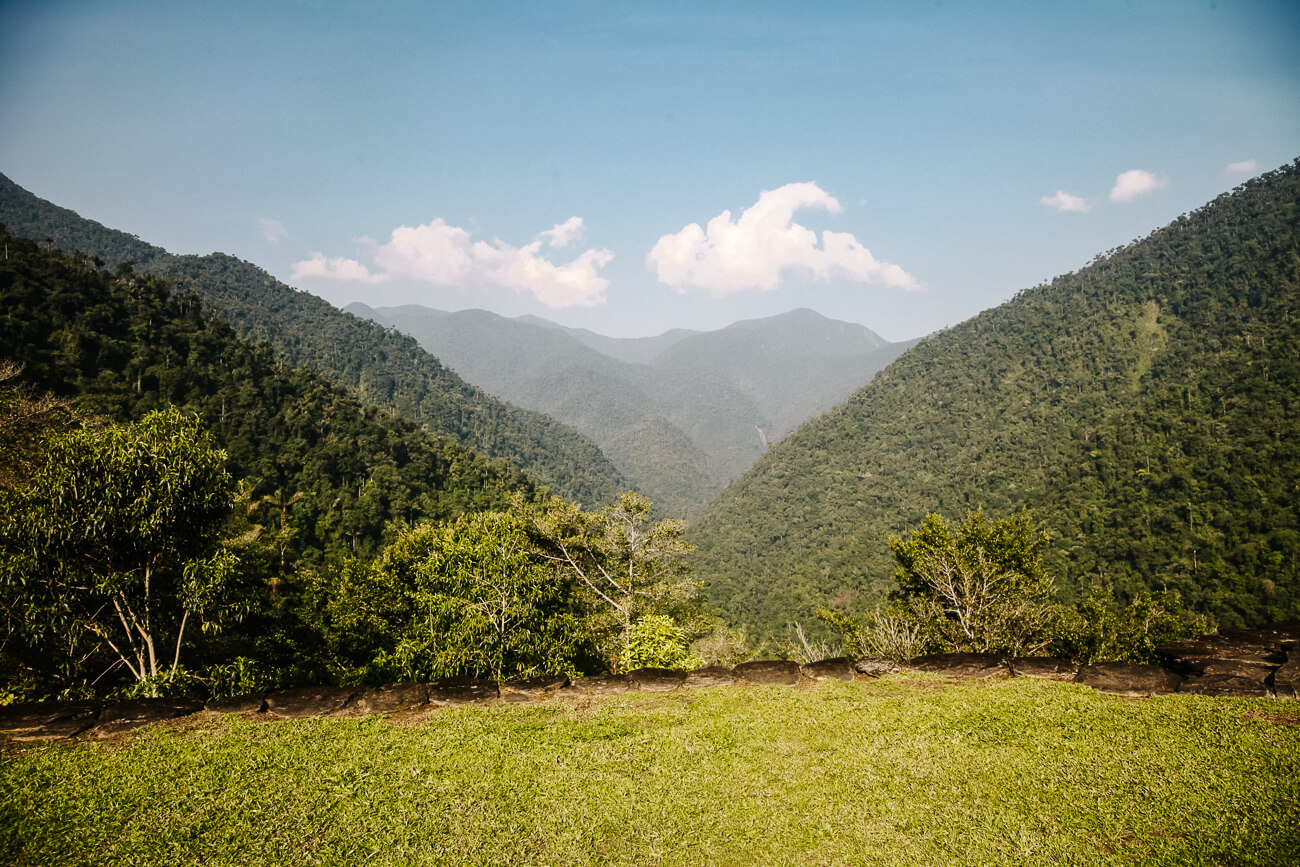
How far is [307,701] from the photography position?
727 centimetres

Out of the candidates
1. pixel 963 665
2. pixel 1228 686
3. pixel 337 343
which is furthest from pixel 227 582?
pixel 337 343

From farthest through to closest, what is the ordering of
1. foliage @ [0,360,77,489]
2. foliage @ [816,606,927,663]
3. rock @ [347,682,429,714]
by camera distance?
foliage @ [816,606,927,663] → foliage @ [0,360,77,489] → rock @ [347,682,429,714]

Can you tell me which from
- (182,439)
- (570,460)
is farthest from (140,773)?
(570,460)

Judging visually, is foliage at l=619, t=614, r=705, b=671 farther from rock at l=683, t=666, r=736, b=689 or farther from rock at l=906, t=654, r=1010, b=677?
rock at l=906, t=654, r=1010, b=677

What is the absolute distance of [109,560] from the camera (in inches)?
353

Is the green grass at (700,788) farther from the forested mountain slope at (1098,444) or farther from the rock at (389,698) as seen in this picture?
the forested mountain slope at (1098,444)

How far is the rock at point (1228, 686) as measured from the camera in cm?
668

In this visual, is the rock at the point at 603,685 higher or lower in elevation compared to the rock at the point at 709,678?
lower

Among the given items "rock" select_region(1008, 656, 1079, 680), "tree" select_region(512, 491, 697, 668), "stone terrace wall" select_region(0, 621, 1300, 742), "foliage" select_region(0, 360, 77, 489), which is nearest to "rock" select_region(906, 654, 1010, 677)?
"stone terrace wall" select_region(0, 621, 1300, 742)

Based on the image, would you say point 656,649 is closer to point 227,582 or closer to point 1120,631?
point 227,582

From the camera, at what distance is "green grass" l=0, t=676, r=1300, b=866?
4.34m

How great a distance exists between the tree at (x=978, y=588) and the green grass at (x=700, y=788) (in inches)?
464

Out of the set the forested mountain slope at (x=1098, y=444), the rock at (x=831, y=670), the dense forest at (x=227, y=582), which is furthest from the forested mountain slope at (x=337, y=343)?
the rock at (x=831, y=670)

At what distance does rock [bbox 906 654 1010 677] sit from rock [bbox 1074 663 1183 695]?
0.94 m
